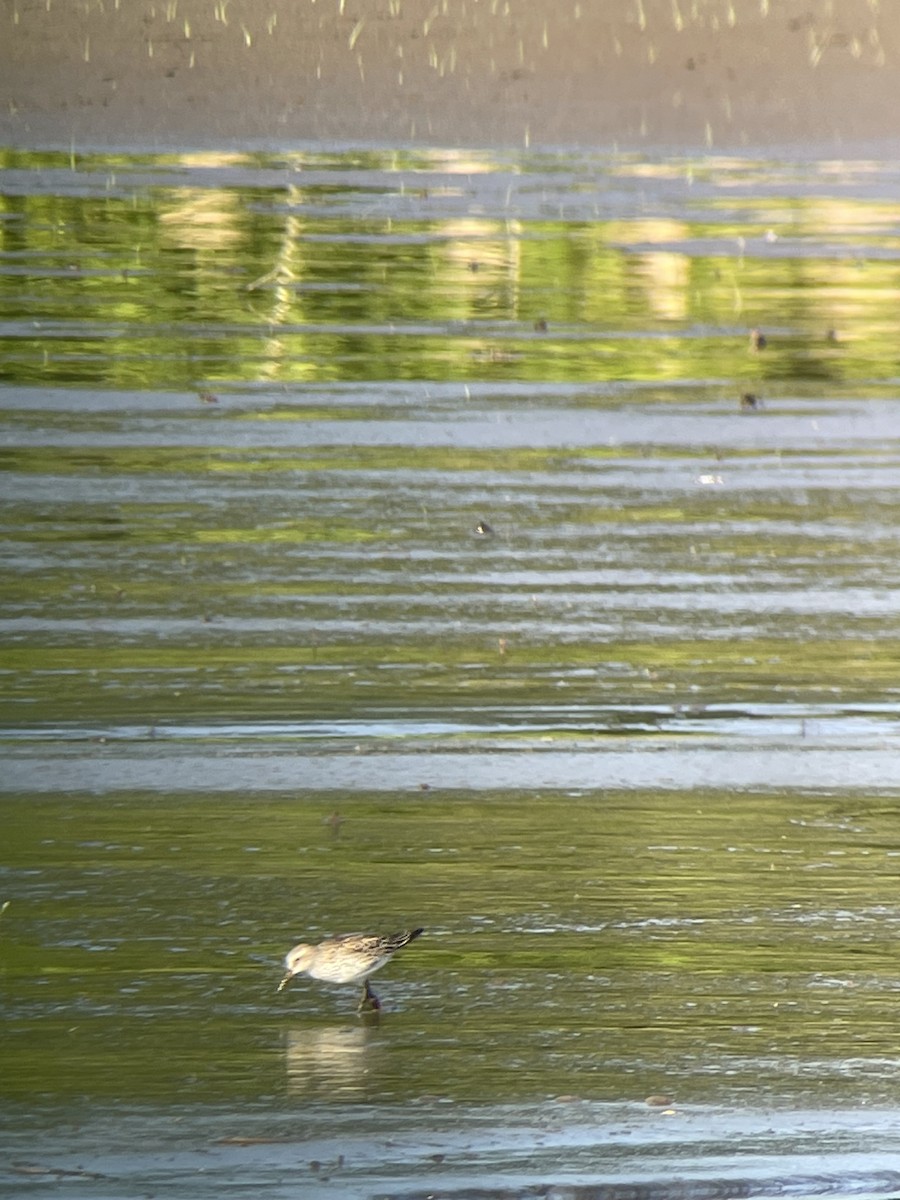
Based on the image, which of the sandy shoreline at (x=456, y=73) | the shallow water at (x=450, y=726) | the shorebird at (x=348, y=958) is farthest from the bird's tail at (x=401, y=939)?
the sandy shoreline at (x=456, y=73)

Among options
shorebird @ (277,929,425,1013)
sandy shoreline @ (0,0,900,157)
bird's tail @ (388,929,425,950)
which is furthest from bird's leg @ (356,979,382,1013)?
sandy shoreline @ (0,0,900,157)

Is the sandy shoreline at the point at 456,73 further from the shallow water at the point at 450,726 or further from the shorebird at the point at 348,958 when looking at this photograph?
the shorebird at the point at 348,958

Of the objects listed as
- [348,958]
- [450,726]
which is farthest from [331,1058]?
[450,726]

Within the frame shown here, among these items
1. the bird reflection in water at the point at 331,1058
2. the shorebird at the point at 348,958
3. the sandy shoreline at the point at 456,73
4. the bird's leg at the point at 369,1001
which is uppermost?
the sandy shoreline at the point at 456,73

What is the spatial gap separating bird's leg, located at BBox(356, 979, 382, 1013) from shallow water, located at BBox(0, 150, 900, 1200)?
0.10 feet

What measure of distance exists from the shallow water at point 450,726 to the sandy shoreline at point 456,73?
4.34m

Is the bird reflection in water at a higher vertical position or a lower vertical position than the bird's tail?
lower

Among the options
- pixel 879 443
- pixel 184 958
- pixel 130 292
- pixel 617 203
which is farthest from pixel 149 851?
pixel 617 203

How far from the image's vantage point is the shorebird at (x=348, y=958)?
4332 mm

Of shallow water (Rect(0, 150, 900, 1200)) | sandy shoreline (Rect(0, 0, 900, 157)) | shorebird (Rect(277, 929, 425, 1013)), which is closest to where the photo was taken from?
shallow water (Rect(0, 150, 900, 1200))

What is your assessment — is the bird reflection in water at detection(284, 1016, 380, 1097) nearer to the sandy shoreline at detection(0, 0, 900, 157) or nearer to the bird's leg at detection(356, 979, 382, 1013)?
the bird's leg at detection(356, 979, 382, 1013)

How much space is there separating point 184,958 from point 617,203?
997cm

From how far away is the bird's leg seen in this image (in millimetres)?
4410

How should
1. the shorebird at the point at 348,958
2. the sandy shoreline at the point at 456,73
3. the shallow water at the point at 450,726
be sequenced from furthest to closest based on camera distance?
the sandy shoreline at the point at 456,73, the shorebird at the point at 348,958, the shallow water at the point at 450,726
